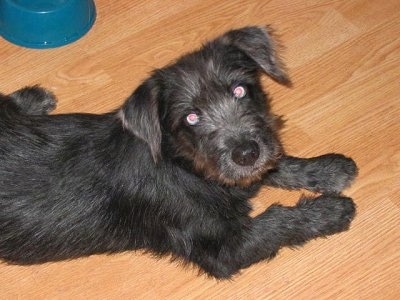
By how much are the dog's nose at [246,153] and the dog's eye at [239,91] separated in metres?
0.23

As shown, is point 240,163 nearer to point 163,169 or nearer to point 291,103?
point 163,169

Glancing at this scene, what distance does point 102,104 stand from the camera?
4.12 m

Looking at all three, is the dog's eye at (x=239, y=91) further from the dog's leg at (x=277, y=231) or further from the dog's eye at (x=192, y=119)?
the dog's leg at (x=277, y=231)

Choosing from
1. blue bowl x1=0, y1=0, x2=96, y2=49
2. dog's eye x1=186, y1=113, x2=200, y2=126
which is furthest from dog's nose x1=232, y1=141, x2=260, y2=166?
blue bowl x1=0, y1=0, x2=96, y2=49

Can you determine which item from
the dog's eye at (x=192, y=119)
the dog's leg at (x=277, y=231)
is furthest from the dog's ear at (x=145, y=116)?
the dog's leg at (x=277, y=231)

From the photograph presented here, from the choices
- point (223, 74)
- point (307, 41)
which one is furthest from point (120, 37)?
point (223, 74)

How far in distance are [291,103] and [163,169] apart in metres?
1.14

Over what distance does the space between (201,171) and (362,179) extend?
103cm

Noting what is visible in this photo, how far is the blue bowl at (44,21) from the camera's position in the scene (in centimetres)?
417

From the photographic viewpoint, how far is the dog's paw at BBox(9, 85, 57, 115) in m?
3.97

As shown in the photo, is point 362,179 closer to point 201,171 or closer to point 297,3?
point 201,171

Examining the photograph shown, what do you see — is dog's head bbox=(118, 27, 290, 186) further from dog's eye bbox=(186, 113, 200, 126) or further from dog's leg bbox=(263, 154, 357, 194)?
dog's leg bbox=(263, 154, 357, 194)

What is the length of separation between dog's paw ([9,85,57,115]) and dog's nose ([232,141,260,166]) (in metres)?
1.38

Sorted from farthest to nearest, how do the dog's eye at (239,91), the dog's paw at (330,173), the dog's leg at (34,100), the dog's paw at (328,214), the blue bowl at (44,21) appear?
the blue bowl at (44,21) < the dog's leg at (34,100) < the dog's paw at (330,173) < the dog's paw at (328,214) < the dog's eye at (239,91)
